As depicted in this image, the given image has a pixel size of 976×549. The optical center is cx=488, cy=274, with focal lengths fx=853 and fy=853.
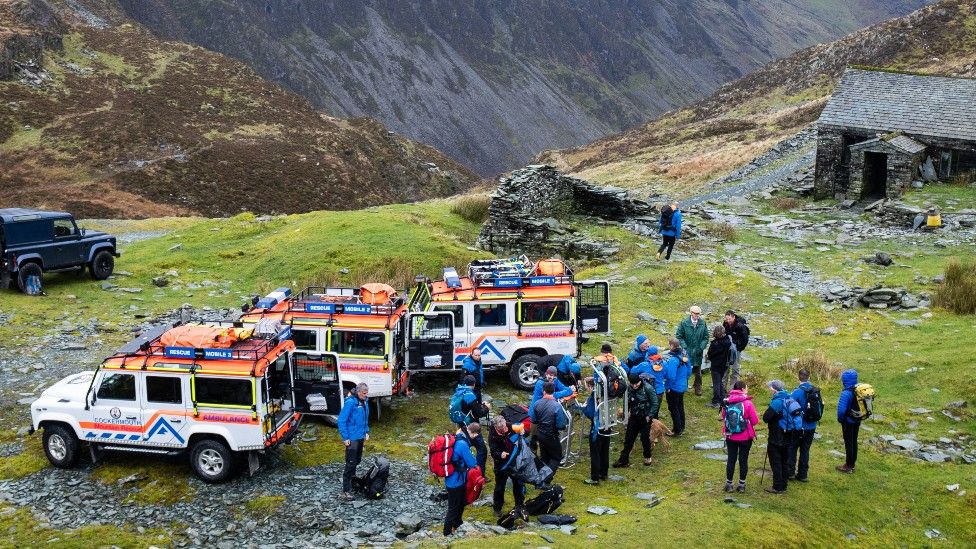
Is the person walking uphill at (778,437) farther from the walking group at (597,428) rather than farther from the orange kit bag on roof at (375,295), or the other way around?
the orange kit bag on roof at (375,295)

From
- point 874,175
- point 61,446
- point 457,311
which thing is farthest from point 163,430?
point 874,175

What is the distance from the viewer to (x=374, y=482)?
46.3 feet

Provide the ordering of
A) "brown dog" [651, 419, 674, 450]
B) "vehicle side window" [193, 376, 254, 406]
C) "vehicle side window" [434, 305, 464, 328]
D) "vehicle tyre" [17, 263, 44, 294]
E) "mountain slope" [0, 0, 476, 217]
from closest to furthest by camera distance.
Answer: "vehicle side window" [193, 376, 254, 406] → "brown dog" [651, 419, 674, 450] → "vehicle side window" [434, 305, 464, 328] → "vehicle tyre" [17, 263, 44, 294] → "mountain slope" [0, 0, 476, 217]

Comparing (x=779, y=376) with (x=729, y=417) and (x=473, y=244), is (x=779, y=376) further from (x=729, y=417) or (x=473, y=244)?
(x=473, y=244)

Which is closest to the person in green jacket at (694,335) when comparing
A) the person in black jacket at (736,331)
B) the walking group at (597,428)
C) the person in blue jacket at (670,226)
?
the person in black jacket at (736,331)

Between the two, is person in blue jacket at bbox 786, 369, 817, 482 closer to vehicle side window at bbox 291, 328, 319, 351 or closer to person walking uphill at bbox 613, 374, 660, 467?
person walking uphill at bbox 613, 374, 660, 467

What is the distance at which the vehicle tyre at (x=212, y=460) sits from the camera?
14477 mm

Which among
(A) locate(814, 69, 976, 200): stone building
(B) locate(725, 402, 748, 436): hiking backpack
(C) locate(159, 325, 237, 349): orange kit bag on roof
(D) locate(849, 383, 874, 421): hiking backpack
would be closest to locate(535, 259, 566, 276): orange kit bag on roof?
(B) locate(725, 402, 748, 436): hiking backpack

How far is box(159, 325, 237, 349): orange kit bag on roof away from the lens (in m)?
14.8

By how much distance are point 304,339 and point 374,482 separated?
4.44m

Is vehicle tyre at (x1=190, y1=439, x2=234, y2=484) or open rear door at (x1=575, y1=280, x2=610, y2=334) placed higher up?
open rear door at (x1=575, y1=280, x2=610, y2=334)

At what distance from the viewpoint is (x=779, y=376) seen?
19234 millimetres

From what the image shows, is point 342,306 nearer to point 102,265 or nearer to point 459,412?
point 459,412

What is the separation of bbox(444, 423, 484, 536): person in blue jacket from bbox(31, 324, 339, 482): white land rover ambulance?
3.76m
